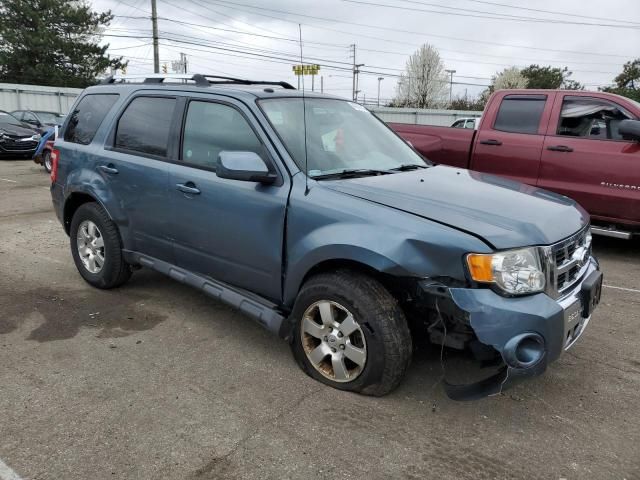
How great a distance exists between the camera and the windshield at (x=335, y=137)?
11.7 ft

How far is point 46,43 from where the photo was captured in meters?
39.6

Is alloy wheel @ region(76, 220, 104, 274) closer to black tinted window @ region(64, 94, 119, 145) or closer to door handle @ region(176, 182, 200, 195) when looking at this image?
black tinted window @ region(64, 94, 119, 145)

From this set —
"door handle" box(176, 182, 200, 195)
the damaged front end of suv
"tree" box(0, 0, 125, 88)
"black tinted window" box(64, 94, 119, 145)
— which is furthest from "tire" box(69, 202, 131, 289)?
"tree" box(0, 0, 125, 88)

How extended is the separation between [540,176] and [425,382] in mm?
4073

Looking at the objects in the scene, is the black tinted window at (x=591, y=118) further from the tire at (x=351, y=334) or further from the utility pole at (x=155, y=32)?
the utility pole at (x=155, y=32)

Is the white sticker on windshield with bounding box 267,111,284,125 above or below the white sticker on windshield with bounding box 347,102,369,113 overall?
below

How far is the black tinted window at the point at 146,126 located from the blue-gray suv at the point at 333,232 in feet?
0.04

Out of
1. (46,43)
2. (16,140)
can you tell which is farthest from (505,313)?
(46,43)

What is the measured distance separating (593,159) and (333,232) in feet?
14.6

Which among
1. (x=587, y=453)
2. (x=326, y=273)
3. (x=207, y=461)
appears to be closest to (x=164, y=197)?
(x=326, y=273)

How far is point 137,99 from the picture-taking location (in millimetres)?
4512

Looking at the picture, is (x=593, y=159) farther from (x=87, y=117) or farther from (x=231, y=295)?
(x=87, y=117)

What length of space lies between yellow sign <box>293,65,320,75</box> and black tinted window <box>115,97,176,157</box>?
0.97 meters

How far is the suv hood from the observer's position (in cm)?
283
